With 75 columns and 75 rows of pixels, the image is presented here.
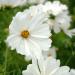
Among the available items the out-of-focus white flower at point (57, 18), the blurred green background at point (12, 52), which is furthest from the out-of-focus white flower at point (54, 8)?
the blurred green background at point (12, 52)

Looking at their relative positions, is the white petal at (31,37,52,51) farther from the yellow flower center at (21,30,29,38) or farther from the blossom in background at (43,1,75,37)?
the blossom in background at (43,1,75,37)

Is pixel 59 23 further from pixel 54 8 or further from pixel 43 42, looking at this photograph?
pixel 43 42

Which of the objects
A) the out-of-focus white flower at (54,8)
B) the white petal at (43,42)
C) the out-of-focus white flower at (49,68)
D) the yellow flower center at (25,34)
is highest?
the out-of-focus white flower at (54,8)

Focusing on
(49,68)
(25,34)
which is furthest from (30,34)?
(49,68)

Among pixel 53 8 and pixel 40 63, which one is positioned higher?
pixel 53 8

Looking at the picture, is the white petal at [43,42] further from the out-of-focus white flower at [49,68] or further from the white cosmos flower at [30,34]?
the out-of-focus white flower at [49,68]

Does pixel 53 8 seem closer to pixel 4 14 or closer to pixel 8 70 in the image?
pixel 4 14

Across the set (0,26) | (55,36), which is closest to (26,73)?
(0,26)

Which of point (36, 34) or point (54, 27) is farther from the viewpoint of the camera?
point (54, 27)
